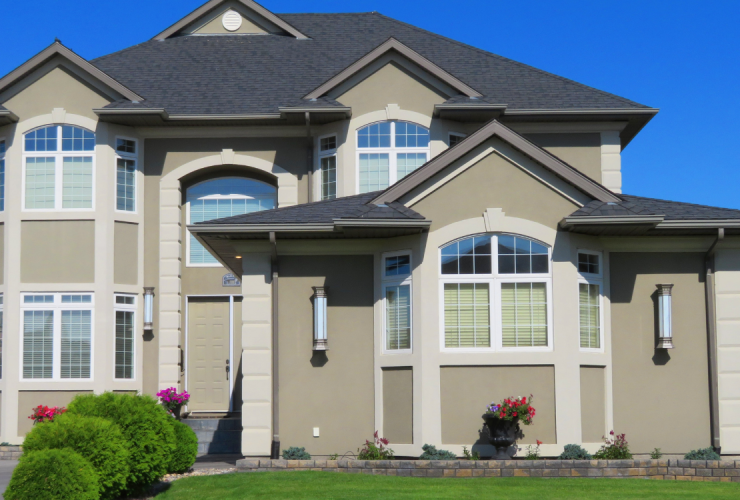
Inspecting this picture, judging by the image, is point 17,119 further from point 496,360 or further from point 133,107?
point 496,360

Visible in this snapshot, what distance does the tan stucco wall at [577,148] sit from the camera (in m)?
19.0

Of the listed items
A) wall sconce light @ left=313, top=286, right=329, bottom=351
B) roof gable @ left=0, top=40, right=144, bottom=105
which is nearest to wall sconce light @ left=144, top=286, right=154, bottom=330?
roof gable @ left=0, top=40, right=144, bottom=105

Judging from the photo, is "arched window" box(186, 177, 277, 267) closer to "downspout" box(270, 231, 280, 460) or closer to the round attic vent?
the round attic vent

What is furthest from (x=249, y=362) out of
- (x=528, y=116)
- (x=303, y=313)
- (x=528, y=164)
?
(x=528, y=116)

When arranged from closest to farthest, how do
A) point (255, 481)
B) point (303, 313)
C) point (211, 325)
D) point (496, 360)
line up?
point (255, 481), point (496, 360), point (303, 313), point (211, 325)

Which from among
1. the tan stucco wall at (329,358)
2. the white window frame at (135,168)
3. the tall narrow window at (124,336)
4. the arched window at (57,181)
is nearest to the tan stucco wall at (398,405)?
the tan stucco wall at (329,358)

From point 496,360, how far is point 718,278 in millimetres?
3967

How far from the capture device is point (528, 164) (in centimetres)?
1382

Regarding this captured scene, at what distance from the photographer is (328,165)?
1917cm

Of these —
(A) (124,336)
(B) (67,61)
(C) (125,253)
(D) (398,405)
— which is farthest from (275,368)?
(B) (67,61)

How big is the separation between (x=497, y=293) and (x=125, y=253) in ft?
30.0

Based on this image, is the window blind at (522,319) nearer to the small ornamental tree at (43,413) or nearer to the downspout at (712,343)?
the downspout at (712,343)

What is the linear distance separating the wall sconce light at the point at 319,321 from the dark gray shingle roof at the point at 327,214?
1183mm

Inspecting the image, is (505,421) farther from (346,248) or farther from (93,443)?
(93,443)
